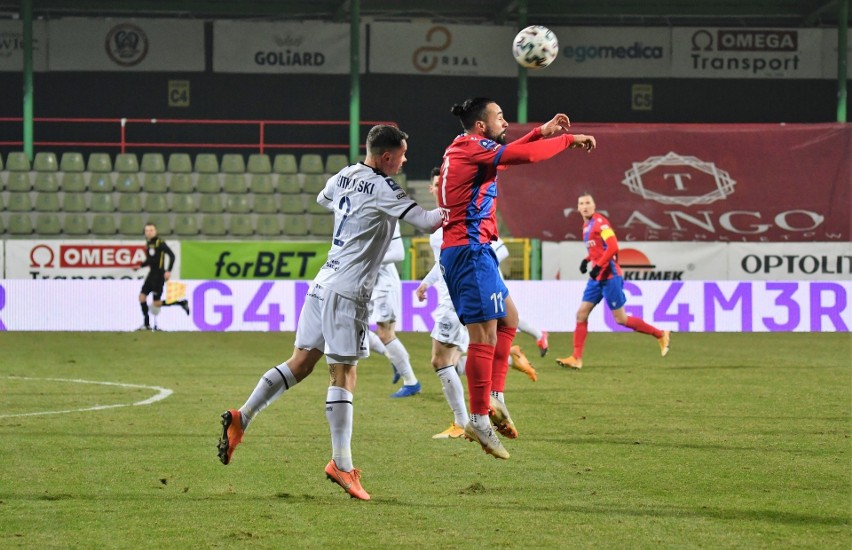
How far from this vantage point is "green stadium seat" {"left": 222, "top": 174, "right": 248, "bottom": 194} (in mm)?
28406

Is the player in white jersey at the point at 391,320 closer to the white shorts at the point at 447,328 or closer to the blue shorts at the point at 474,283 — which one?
the white shorts at the point at 447,328

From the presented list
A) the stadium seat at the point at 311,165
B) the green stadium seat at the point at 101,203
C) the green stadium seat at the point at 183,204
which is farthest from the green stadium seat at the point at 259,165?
the green stadium seat at the point at 101,203

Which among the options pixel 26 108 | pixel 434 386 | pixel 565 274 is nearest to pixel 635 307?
pixel 565 274

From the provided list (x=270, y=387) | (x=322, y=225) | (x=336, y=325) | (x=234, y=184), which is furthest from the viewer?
(x=234, y=184)

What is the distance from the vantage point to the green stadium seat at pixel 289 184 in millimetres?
28469

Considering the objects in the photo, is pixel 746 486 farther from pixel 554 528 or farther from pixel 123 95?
pixel 123 95

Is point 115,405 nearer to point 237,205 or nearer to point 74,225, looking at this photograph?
point 74,225

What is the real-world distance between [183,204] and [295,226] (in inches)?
100

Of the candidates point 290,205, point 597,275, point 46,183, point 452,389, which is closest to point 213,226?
point 290,205

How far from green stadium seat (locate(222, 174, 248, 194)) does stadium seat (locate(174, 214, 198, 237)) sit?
1.22 m

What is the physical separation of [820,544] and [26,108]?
26.2m

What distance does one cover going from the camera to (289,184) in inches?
1122

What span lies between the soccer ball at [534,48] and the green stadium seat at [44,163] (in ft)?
68.1

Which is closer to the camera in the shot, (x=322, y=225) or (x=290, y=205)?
(x=322, y=225)
